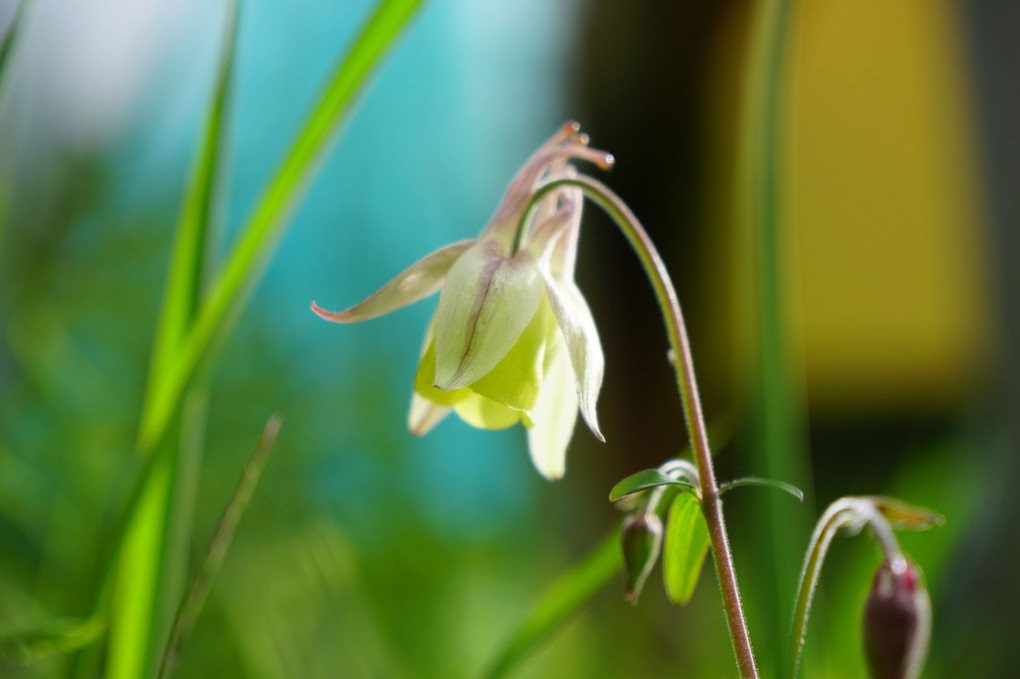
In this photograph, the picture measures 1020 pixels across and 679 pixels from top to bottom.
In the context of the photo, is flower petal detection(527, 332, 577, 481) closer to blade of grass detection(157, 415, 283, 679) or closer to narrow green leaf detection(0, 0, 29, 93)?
blade of grass detection(157, 415, 283, 679)

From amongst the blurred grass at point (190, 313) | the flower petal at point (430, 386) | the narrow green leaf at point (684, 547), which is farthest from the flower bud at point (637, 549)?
the blurred grass at point (190, 313)

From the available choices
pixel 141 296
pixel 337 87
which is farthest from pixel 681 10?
pixel 337 87

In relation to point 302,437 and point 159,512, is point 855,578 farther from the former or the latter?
point 302,437

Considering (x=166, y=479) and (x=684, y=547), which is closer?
(x=684, y=547)

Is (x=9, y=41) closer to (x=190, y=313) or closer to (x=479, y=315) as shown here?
(x=190, y=313)

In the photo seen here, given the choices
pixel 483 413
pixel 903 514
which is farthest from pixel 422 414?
pixel 903 514

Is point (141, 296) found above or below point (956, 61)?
below

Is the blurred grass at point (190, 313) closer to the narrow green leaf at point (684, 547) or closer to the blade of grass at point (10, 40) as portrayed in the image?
the blade of grass at point (10, 40)
